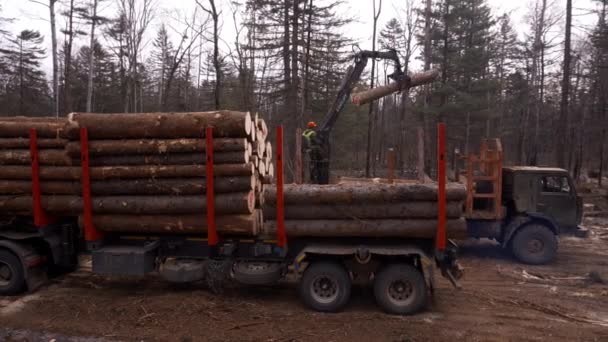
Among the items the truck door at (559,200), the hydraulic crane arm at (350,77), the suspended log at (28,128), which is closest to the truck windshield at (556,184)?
the truck door at (559,200)

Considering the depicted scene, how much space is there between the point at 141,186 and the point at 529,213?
8534mm

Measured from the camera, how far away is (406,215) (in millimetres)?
6535

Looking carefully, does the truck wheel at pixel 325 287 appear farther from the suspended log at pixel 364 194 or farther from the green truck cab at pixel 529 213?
the green truck cab at pixel 529 213

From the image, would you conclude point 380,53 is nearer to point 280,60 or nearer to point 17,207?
point 17,207

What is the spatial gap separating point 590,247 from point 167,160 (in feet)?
36.9

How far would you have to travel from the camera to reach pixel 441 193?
20.7 feet

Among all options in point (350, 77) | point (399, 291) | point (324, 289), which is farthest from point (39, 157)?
point (350, 77)

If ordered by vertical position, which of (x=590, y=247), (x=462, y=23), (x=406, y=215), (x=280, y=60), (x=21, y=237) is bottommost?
(x=590, y=247)

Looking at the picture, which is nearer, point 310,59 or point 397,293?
point 397,293

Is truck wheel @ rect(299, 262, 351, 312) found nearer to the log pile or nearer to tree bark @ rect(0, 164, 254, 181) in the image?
the log pile

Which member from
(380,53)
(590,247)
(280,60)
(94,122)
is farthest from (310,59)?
(94,122)

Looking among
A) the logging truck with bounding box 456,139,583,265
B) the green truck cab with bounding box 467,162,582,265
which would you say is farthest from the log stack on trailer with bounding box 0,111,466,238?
the green truck cab with bounding box 467,162,582,265

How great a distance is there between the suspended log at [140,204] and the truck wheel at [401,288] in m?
2.32

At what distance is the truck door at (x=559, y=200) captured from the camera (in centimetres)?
1040
